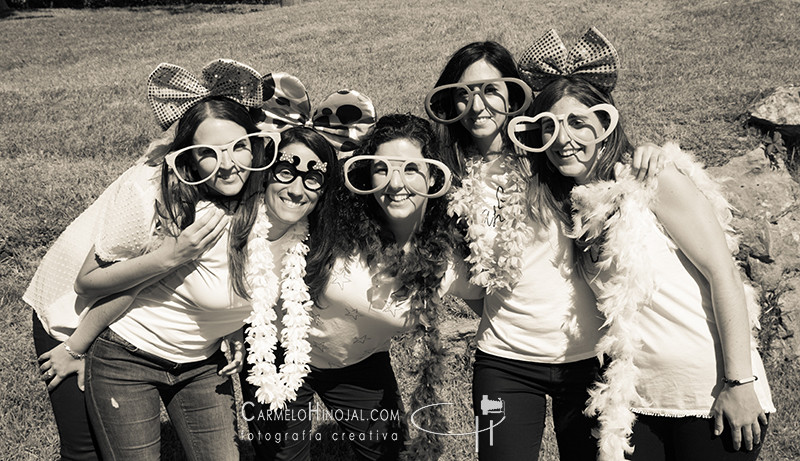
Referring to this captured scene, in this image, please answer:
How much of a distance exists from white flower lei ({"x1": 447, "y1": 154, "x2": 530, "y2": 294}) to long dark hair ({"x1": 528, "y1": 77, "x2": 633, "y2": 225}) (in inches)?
2.7

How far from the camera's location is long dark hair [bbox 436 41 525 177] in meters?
2.60

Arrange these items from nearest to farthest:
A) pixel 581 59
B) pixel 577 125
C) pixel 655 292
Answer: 1. pixel 655 292
2. pixel 577 125
3. pixel 581 59

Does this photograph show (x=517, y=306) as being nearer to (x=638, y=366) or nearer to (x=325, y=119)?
(x=638, y=366)

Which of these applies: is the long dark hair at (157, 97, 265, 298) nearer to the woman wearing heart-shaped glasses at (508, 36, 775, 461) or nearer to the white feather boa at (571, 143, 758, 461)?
the woman wearing heart-shaped glasses at (508, 36, 775, 461)

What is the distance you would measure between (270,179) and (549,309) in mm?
1102

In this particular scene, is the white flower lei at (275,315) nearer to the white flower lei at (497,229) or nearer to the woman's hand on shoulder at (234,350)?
the woman's hand on shoulder at (234,350)

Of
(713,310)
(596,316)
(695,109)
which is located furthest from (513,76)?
(695,109)

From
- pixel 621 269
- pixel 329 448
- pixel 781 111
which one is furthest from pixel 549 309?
pixel 781 111

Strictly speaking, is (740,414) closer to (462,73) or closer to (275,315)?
(462,73)

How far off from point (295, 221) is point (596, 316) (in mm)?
1130

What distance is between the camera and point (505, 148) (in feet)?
8.59

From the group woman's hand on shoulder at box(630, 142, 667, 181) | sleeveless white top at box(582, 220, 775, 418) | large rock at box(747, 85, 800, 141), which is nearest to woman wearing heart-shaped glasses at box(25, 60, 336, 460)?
woman's hand on shoulder at box(630, 142, 667, 181)

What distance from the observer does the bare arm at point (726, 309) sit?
82.6 inches

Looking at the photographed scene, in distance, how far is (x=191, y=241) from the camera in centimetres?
231
